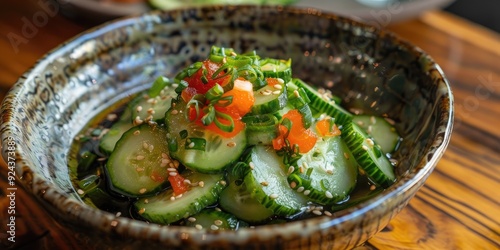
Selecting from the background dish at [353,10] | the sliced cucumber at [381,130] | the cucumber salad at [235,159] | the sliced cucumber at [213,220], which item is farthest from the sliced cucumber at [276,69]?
the background dish at [353,10]

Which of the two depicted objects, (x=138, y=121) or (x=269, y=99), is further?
(x=138, y=121)

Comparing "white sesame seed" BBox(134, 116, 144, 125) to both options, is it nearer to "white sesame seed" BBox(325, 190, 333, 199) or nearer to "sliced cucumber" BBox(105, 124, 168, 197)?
"sliced cucumber" BBox(105, 124, 168, 197)

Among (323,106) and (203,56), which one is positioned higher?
(203,56)

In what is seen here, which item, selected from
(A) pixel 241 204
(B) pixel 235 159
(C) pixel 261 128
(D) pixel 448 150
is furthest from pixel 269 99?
(D) pixel 448 150

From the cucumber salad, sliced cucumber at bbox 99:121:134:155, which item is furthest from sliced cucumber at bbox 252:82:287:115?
sliced cucumber at bbox 99:121:134:155

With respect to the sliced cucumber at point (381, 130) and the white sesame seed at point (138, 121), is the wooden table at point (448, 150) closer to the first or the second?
the sliced cucumber at point (381, 130)

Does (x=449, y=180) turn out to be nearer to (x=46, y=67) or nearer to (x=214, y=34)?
(x=214, y=34)

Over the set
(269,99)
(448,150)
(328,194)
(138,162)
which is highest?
(269,99)

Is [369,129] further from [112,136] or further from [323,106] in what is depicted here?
[112,136]

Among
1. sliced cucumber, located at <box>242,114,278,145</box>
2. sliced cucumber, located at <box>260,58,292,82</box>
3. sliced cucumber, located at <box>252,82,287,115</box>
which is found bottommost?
sliced cucumber, located at <box>242,114,278,145</box>
